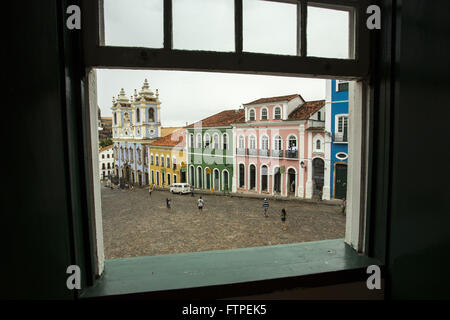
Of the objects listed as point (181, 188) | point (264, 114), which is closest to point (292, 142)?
point (264, 114)

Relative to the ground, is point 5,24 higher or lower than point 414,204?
higher

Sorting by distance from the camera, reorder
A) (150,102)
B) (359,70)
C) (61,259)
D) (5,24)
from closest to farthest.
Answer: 1. (5,24)
2. (61,259)
3. (359,70)
4. (150,102)

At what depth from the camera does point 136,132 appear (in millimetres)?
23828

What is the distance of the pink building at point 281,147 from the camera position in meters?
12.5

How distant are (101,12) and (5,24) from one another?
0.44m

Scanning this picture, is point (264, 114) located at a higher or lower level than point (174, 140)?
higher

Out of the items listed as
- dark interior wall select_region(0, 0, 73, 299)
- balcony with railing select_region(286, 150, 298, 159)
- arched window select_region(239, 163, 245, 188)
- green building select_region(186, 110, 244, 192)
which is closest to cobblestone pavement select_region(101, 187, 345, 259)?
arched window select_region(239, 163, 245, 188)

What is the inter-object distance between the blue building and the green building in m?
4.84

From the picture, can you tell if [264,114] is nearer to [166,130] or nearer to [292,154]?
[292,154]

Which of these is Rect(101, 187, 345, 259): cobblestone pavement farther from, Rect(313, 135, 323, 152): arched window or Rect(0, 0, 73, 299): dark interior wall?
Rect(0, 0, 73, 299): dark interior wall

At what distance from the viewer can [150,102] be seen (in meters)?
22.7

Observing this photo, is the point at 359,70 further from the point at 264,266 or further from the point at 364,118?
the point at 264,266

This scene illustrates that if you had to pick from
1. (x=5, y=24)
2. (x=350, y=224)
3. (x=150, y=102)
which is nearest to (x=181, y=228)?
(x=350, y=224)

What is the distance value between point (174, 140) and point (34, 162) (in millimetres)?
18905
